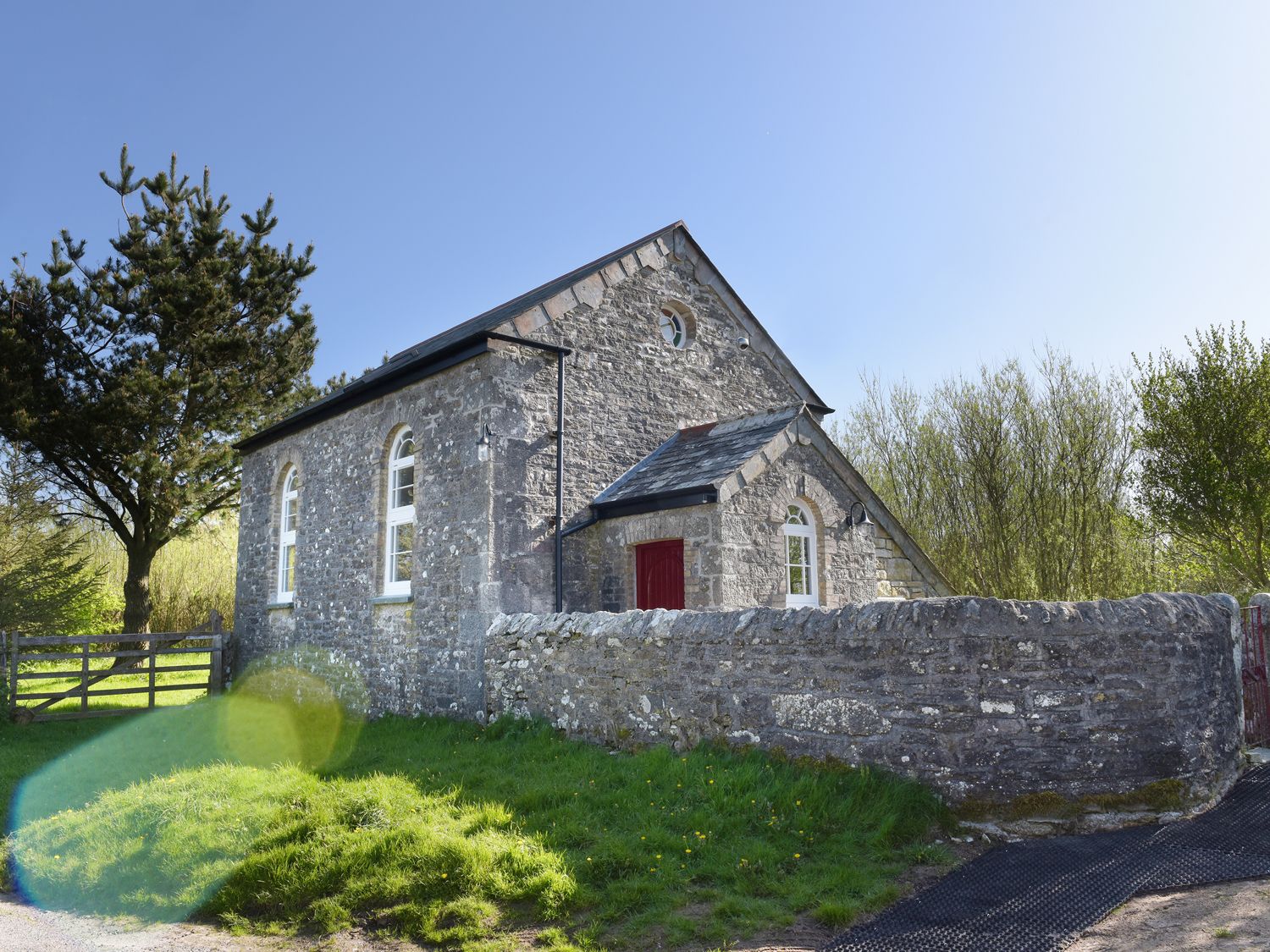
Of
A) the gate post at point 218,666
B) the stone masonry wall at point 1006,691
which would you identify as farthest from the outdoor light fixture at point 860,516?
the gate post at point 218,666

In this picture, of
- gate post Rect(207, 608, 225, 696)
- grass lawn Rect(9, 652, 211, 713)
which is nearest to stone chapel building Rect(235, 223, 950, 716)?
gate post Rect(207, 608, 225, 696)

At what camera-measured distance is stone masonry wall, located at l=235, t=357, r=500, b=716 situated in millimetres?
11500

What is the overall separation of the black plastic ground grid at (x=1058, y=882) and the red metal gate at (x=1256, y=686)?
2.46 m

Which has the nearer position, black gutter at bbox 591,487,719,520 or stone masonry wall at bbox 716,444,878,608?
black gutter at bbox 591,487,719,520

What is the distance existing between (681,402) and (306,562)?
721 centimetres

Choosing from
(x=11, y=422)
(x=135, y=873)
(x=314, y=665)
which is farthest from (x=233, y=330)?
(x=135, y=873)

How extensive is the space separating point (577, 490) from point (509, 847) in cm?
675

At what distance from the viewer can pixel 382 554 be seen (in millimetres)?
13484

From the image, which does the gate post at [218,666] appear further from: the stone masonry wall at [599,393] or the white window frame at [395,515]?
the stone masonry wall at [599,393]

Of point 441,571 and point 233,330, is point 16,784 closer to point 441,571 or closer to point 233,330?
point 441,571

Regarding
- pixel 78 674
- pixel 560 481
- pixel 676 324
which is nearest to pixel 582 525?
pixel 560 481

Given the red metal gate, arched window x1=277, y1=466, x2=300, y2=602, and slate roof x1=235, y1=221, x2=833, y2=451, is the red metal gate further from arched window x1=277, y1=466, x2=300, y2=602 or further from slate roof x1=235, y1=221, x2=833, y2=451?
arched window x1=277, y1=466, x2=300, y2=602

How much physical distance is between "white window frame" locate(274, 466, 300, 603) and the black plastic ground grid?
1374 centimetres

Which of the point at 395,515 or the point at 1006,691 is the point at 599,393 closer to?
the point at 395,515
